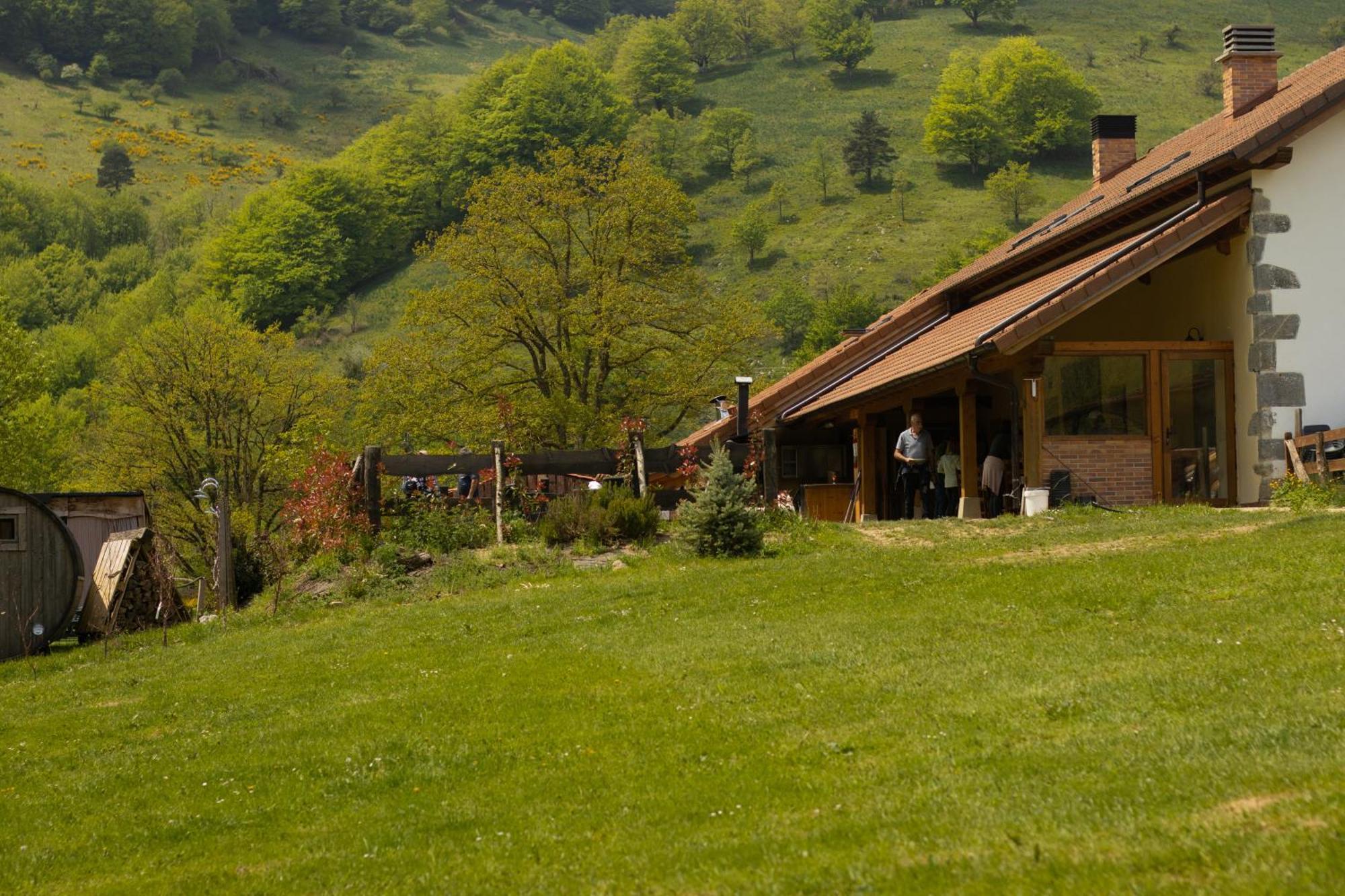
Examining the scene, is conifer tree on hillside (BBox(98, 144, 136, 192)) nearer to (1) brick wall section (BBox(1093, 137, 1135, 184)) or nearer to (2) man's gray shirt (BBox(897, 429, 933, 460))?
(1) brick wall section (BBox(1093, 137, 1135, 184))

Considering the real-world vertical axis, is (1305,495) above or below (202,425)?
below

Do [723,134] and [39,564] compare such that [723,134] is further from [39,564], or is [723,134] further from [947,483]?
[39,564]

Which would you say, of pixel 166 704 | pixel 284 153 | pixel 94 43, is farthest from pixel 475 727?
pixel 94 43

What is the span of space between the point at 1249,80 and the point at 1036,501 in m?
10.8

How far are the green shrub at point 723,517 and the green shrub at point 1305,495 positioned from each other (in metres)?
6.69

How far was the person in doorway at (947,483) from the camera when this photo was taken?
79.0ft

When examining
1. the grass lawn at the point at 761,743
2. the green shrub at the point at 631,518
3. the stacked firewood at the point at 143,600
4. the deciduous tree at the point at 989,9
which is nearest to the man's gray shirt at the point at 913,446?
the green shrub at the point at 631,518

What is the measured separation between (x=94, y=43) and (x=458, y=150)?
327 feet

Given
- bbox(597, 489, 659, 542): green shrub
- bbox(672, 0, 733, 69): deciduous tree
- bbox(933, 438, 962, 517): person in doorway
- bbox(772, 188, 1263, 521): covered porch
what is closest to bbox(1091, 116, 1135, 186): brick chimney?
bbox(772, 188, 1263, 521): covered porch

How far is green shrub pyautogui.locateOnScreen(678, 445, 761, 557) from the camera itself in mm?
17719

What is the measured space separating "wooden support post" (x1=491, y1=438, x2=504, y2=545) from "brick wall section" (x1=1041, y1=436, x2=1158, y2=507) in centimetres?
791

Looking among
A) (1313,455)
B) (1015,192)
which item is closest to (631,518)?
(1313,455)

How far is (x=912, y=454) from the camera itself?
74.0 feet

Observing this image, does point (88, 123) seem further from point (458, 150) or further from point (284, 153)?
point (458, 150)
